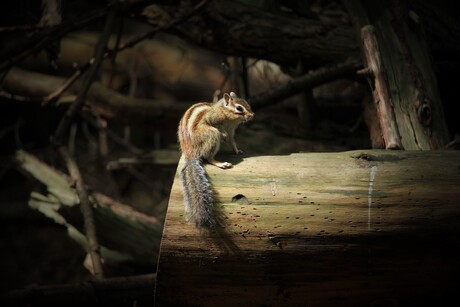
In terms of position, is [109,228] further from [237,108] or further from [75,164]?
[237,108]

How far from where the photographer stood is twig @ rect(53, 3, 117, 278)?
12.3ft

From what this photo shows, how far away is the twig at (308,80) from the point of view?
428 cm

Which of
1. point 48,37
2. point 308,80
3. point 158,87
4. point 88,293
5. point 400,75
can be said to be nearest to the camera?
point 88,293

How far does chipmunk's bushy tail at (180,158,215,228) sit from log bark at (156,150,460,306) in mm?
47

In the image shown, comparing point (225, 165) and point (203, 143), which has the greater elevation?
point (203, 143)

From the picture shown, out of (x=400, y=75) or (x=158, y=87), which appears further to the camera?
(x=158, y=87)

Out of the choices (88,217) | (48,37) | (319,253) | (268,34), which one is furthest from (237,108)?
(48,37)

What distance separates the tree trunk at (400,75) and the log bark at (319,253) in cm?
106

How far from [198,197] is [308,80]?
2387mm

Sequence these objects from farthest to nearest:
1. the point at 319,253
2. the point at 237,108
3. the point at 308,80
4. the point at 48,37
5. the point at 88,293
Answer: the point at 308,80 → the point at 48,37 → the point at 88,293 → the point at 237,108 → the point at 319,253

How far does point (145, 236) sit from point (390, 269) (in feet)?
8.43

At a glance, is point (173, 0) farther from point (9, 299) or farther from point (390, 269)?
point (390, 269)

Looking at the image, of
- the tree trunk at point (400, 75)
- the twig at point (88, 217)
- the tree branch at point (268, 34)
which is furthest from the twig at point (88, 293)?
the tree branch at point (268, 34)

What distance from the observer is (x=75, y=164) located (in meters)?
4.16
